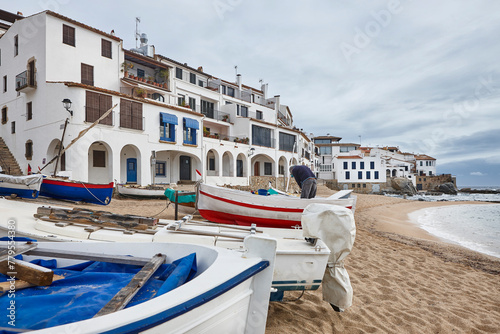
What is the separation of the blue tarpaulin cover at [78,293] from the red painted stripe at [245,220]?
6.52 meters

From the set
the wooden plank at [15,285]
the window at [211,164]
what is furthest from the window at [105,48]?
the wooden plank at [15,285]

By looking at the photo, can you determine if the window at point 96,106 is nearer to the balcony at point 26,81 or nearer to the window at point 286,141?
the balcony at point 26,81

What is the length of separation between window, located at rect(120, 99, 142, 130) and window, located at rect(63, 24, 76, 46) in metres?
5.52

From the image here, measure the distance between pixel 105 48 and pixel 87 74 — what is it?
8.73 feet

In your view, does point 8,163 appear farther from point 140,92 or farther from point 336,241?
point 336,241

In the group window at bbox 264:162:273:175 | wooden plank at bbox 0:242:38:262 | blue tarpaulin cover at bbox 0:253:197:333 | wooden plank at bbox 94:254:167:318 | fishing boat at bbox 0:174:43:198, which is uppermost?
window at bbox 264:162:273:175

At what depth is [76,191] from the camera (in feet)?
41.6

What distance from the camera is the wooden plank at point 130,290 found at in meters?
1.75

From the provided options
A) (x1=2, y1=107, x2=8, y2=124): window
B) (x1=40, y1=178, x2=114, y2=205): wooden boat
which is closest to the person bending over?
(x1=40, y1=178, x2=114, y2=205): wooden boat

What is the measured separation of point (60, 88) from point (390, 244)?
64.7ft

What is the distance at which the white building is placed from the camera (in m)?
17.6

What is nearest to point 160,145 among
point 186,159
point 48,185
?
point 186,159

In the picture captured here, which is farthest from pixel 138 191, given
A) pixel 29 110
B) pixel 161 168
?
pixel 29 110

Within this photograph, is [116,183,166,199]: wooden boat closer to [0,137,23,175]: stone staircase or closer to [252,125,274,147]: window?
[0,137,23,175]: stone staircase
